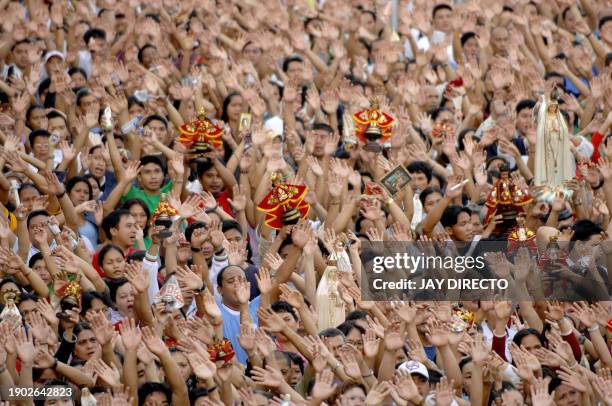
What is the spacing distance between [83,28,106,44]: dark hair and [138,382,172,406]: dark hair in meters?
5.58

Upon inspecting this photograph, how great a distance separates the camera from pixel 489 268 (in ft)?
31.1

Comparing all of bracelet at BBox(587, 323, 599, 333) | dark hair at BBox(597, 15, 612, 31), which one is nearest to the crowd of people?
bracelet at BBox(587, 323, 599, 333)

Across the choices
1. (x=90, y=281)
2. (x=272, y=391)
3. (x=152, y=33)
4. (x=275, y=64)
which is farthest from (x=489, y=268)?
(x=152, y=33)

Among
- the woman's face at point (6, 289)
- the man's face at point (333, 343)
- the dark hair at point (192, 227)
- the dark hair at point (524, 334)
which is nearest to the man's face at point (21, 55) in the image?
the dark hair at point (192, 227)

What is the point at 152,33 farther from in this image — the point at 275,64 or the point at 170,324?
the point at 170,324

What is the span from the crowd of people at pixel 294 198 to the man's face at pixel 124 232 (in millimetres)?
13

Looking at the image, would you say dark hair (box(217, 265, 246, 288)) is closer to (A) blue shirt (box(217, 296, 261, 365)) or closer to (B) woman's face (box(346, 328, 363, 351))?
(A) blue shirt (box(217, 296, 261, 365))

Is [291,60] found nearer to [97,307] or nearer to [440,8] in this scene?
[440,8]

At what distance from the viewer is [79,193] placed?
1072cm

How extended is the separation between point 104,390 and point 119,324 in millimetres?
695

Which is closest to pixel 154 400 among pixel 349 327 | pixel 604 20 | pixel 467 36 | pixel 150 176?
pixel 349 327

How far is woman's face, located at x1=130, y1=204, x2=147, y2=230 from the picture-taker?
10430 millimetres

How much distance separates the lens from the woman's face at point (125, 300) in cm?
A: 936

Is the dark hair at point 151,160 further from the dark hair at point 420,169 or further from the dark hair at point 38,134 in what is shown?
the dark hair at point 420,169
